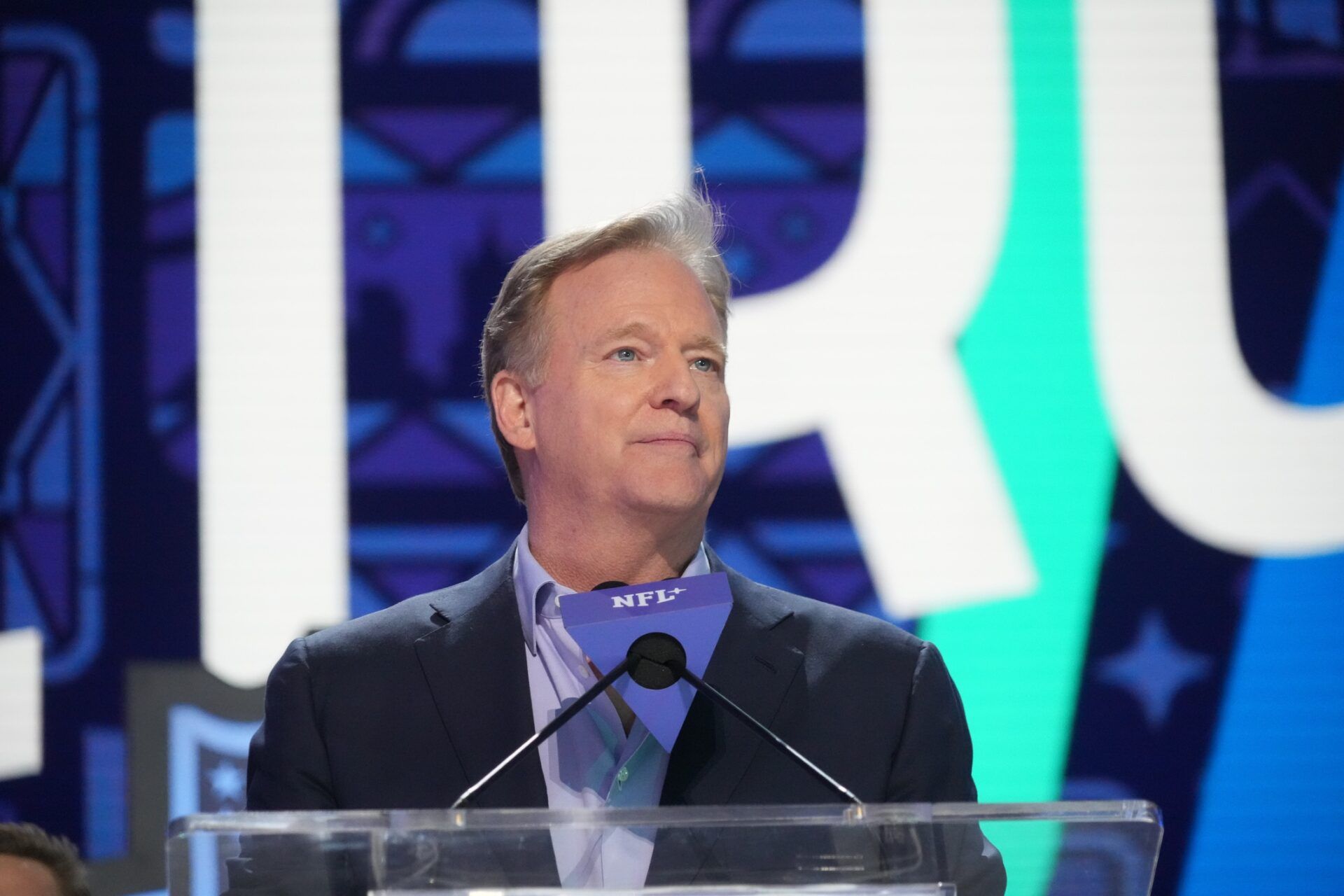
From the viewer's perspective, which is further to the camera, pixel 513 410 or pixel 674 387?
pixel 513 410

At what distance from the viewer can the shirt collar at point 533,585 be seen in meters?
1.89

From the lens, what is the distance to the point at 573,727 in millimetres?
1736

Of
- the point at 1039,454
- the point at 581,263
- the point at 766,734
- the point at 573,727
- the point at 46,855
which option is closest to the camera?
the point at 766,734

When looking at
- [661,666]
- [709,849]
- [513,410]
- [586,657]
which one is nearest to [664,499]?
[586,657]

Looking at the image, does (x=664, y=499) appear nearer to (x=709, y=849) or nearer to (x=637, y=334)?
(x=637, y=334)

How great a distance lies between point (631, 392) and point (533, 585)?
0.28m

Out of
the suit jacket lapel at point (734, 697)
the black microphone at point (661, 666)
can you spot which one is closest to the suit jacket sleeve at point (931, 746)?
the suit jacket lapel at point (734, 697)

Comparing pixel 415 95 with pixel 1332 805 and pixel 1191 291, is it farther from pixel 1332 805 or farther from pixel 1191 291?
pixel 1332 805

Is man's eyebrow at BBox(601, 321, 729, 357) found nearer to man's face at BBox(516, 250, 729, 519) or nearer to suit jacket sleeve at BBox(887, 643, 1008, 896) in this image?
man's face at BBox(516, 250, 729, 519)

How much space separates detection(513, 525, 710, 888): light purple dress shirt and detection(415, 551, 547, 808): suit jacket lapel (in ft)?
0.07

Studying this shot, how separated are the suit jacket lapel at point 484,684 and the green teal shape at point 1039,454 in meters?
1.35

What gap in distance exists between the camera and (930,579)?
3.03m

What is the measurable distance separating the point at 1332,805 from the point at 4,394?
2.84m

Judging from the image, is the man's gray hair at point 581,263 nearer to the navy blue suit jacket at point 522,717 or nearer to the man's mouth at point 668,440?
the man's mouth at point 668,440
